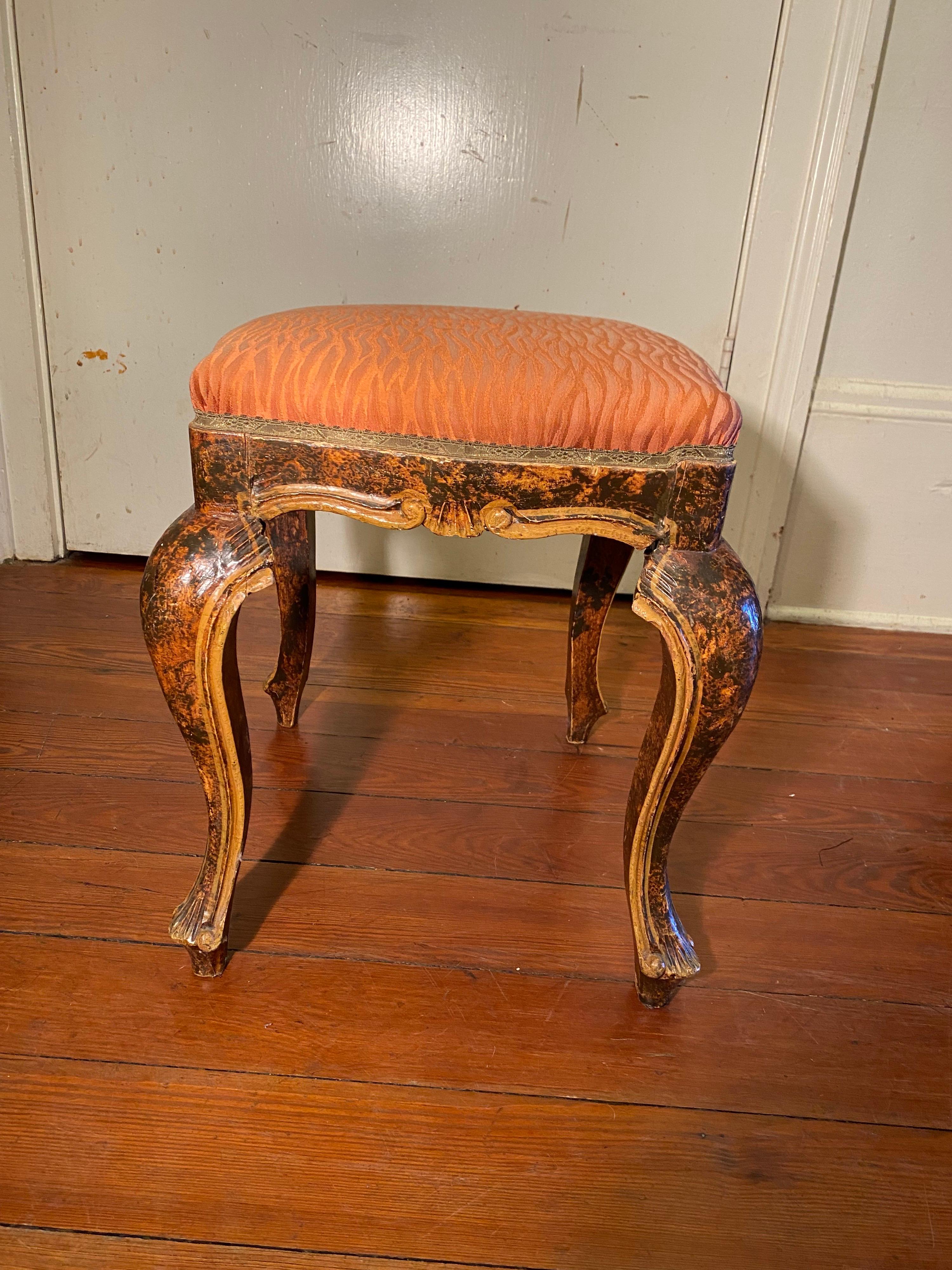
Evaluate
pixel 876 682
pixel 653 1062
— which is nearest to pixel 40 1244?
pixel 653 1062

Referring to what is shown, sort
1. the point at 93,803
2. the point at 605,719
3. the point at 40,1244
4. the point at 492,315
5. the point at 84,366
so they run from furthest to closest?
the point at 84,366
the point at 605,719
the point at 93,803
the point at 492,315
the point at 40,1244

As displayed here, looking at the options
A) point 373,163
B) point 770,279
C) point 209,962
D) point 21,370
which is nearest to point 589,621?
point 209,962

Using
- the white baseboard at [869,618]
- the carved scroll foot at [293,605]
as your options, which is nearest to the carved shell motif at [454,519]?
the carved scroll foot at [293,605]

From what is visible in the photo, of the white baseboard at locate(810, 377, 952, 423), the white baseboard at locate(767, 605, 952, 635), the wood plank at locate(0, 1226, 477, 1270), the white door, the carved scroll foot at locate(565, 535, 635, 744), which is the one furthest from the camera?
the white baseboard at locate(767, 605, 952, 635)

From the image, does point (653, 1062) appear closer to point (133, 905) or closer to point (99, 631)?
point (133, 905)

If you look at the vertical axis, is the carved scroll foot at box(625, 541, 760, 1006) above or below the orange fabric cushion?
below

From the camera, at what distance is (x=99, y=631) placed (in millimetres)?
1456

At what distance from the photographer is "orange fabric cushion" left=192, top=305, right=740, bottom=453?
2.31 feet

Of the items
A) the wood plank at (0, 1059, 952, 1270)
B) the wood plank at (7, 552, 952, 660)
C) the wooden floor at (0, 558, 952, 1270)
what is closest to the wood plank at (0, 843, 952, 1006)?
the wooden floor at (0, 558, 952, 1270)

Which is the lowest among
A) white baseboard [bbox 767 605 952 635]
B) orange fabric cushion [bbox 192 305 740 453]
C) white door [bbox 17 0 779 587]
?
white baseboard [bbox 767 605 952 635]

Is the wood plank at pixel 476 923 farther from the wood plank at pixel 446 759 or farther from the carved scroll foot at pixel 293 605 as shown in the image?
the carved scroll foot at pixel 293 605

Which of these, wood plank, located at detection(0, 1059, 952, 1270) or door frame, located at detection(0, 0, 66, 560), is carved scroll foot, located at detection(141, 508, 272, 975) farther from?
door frame, located at detection(0, 0, 66, 560)

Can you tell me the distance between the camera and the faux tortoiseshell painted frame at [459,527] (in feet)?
2.33

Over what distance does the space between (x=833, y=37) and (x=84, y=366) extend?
1.27 metres
